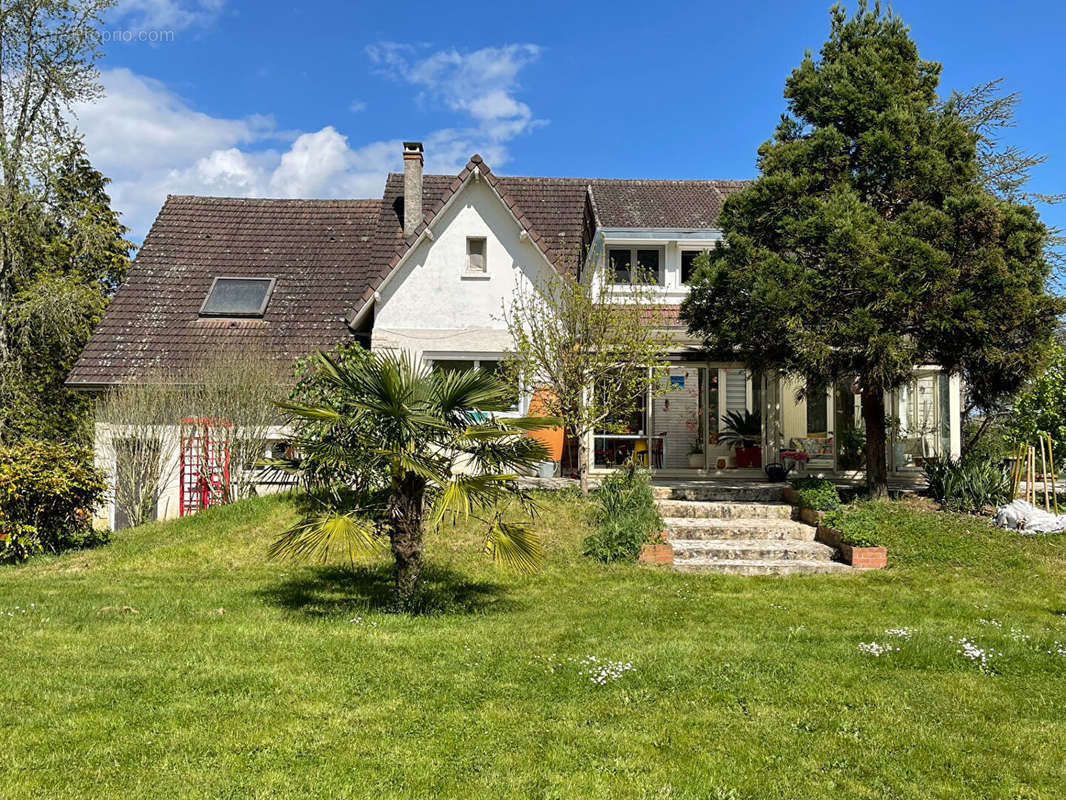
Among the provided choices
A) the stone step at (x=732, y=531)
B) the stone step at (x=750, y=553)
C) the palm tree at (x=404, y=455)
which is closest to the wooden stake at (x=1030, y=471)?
the stone step at (x=732, y=531)

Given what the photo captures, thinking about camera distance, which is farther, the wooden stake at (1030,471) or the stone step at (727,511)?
the stone step at (727,511)

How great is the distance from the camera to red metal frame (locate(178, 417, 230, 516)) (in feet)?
52.3

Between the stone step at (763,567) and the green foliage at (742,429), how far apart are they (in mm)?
6692

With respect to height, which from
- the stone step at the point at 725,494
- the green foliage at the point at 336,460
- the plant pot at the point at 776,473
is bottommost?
the stone step at the point at 725,494

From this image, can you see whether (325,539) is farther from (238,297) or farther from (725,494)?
(238,297)

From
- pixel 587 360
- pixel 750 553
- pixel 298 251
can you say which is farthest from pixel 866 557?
pixel 298 251

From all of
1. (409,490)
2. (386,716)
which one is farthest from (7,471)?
(386,716)

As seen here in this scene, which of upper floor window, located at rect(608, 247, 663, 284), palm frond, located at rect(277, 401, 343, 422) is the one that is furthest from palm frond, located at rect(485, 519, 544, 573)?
upper floor window, located at rect(608, 247, 663, 284)

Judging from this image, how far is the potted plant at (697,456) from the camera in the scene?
1919 centimetres

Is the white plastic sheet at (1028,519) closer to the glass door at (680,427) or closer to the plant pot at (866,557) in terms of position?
the plant pot at (866,557)

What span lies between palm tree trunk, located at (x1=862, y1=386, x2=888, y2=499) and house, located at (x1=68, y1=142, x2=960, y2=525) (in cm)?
265

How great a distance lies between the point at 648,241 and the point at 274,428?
9.18 m

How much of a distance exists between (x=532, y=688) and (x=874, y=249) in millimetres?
9569

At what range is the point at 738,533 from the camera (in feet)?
44.0
